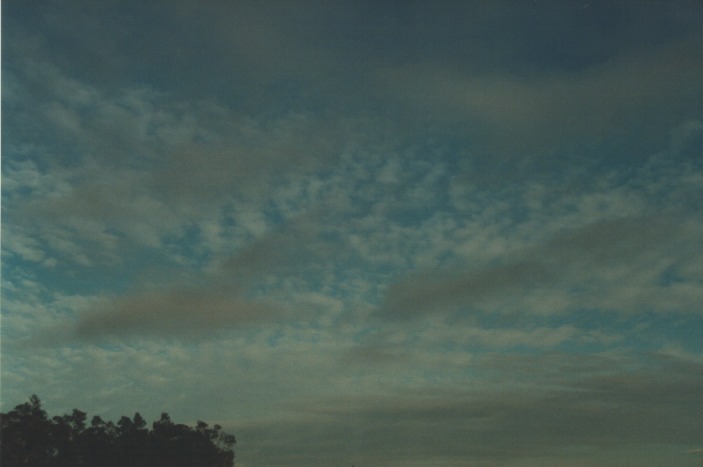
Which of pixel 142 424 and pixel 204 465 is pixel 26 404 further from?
pixel 204 465

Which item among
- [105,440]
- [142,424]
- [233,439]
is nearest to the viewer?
[105,440]

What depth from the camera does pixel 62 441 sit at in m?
83.4

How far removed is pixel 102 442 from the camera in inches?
3543

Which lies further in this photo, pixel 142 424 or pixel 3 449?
pixel 142 424

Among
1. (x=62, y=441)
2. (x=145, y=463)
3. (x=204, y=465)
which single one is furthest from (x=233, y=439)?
(x=62, y=441)

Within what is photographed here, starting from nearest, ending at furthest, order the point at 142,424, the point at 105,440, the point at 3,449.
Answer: the point at 3,449, the point at 105,440, the point at 142,424

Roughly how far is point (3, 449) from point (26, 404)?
889 cm

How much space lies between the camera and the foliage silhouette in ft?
250

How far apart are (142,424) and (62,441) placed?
15491 millimetres

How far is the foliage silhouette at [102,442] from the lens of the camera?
76188 mm

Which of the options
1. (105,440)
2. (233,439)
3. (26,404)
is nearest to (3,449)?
(26,404)

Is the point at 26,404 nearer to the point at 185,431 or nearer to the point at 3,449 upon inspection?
the point at 3,449

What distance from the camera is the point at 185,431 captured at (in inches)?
3967

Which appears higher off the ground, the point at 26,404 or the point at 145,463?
the point at 26,404
